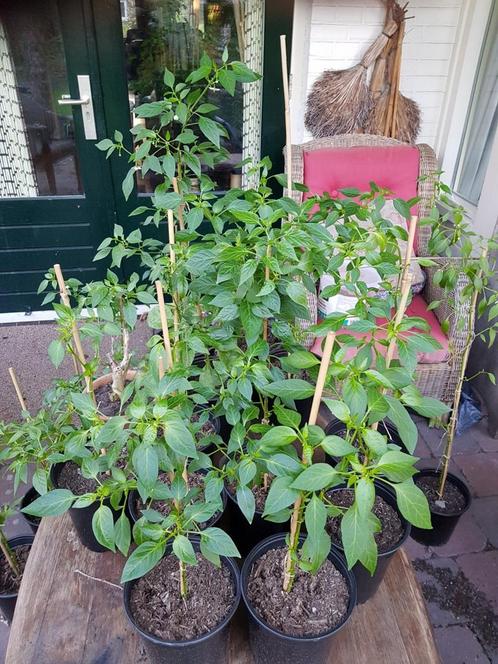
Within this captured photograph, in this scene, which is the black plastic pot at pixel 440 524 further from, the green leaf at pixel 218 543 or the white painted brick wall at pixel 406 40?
the white painted brick wall at pixel 406 40

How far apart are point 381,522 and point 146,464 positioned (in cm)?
69

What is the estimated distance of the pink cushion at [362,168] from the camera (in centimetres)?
234

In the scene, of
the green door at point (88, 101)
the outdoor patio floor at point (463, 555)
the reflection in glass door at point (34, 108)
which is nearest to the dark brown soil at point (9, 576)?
the outdoor patio floor at point (463, 555)

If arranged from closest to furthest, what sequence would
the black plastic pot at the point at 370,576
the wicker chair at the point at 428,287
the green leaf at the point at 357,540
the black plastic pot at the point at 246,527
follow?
the green leaf at the point at 357,540, the black plastic pot at the point at 370,576, the black plastic pot at the point at 246,527, the wicker chair at the point at 428,287

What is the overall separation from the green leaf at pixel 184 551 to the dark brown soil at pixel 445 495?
125 centimetres

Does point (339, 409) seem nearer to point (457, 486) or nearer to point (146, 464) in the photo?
point (146, 464)

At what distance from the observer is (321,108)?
2.56 meters

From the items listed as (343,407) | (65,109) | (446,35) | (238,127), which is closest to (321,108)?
(238,127)

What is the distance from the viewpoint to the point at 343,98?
2.53 meters

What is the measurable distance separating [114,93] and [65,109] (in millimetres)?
274

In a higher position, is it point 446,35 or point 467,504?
point 446,35

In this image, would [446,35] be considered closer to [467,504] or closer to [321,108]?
[321,108]

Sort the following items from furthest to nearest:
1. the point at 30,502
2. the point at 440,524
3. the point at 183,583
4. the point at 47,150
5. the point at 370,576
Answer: the point at 47,150
the point at 440,524
the point at 30,502
the point at 370,576
the point at 183,583

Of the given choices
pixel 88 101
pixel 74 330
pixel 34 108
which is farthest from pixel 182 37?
pixel 74 330
